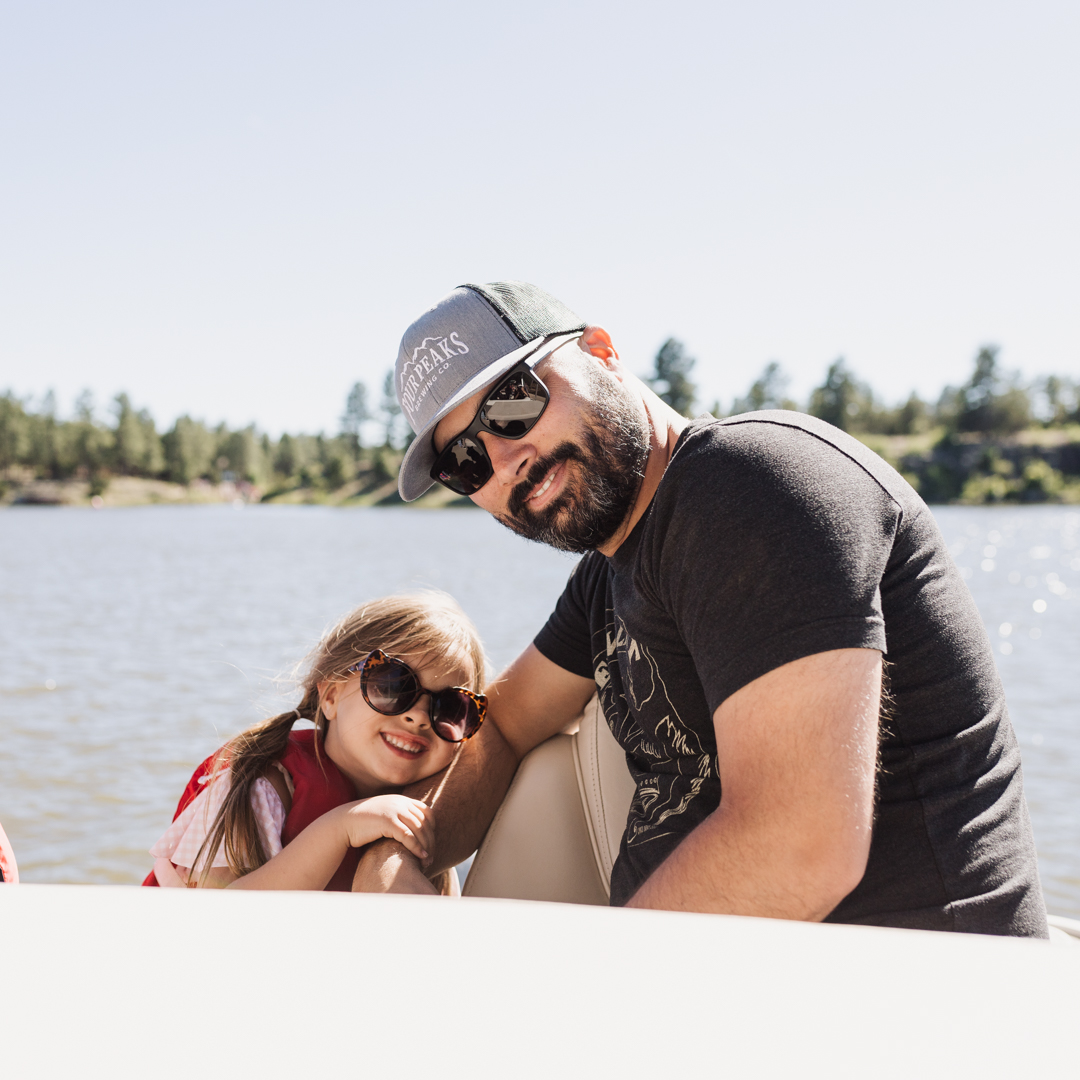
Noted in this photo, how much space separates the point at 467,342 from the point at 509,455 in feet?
0.82

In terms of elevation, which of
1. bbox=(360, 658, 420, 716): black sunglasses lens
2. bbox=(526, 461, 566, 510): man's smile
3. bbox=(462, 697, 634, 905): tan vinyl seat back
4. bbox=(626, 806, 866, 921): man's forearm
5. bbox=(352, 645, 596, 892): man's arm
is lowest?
bbox=(462, 697, 634, 905): tan vinyl seat back

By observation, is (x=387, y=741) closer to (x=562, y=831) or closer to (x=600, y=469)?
(x=562, y=831)

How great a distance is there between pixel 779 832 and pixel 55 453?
8341 cm

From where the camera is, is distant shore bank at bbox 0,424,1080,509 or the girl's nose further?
distant shore bank at bbox 0,424,1080,509

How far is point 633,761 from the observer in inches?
75.6

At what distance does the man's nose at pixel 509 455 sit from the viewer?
1.87m

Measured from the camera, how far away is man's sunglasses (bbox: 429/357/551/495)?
1.83 meters

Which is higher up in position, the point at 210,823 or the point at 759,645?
the point at 759,645

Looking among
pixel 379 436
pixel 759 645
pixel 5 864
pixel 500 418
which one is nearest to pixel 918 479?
pixel 379 436

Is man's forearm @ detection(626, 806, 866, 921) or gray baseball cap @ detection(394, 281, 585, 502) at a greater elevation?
gray baseball cap @ detection(394, 281, 585, 502)

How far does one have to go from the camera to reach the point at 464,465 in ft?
6.46

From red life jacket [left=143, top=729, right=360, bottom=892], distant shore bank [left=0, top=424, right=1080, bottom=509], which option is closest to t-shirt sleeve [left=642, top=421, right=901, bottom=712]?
red life jacket [left=143, top=729, right=360, bottom=892]

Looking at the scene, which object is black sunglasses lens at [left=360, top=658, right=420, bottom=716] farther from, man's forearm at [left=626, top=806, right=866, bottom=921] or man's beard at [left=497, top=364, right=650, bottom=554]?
man's forearm at [left=626, top=806, right=866, bottom=921]

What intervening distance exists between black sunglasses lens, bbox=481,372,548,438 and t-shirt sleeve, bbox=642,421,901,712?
46cm
